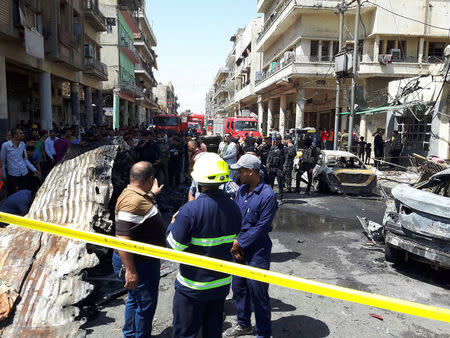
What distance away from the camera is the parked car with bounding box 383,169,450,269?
443cm

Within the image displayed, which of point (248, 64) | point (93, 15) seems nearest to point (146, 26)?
point (248, 64)

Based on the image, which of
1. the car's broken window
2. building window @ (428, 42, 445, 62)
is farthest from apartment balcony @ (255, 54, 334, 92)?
the car's broken window

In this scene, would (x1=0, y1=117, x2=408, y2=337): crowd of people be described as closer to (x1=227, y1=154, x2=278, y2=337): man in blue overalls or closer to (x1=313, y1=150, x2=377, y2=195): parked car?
(x1=227, y1=154, x2=278, y2=337): man in blue overalls

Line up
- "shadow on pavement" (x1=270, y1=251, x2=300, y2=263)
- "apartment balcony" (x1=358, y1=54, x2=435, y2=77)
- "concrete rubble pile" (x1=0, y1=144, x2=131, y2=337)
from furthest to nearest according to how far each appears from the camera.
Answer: "apartment balcony" (x1=358, y1=54, x2=435, y2=77)
"shadow on pavement" (x1=270, y1=251, x2=300, y2=263)
"concrete rubble pile" (x1=0, y1=144, x2=131, y2=337)

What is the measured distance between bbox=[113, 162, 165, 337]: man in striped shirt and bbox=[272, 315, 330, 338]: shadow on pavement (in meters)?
1.43

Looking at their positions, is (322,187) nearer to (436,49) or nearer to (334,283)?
(334,283)

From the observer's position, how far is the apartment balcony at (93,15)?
2135 centimetres

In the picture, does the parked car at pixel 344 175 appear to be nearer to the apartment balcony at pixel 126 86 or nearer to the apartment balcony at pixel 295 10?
the apartment balcony at pixel 295 10

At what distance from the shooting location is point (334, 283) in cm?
472

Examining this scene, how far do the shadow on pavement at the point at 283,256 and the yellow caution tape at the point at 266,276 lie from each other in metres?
3.40

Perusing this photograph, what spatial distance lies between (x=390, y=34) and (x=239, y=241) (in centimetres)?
2553

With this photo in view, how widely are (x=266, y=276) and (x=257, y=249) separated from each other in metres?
1.06

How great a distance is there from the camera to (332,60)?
24.2 metres

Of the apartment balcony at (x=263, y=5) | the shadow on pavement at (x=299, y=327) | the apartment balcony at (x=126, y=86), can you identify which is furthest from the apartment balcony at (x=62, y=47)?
the apartment balcony at (x=263, y=5)
